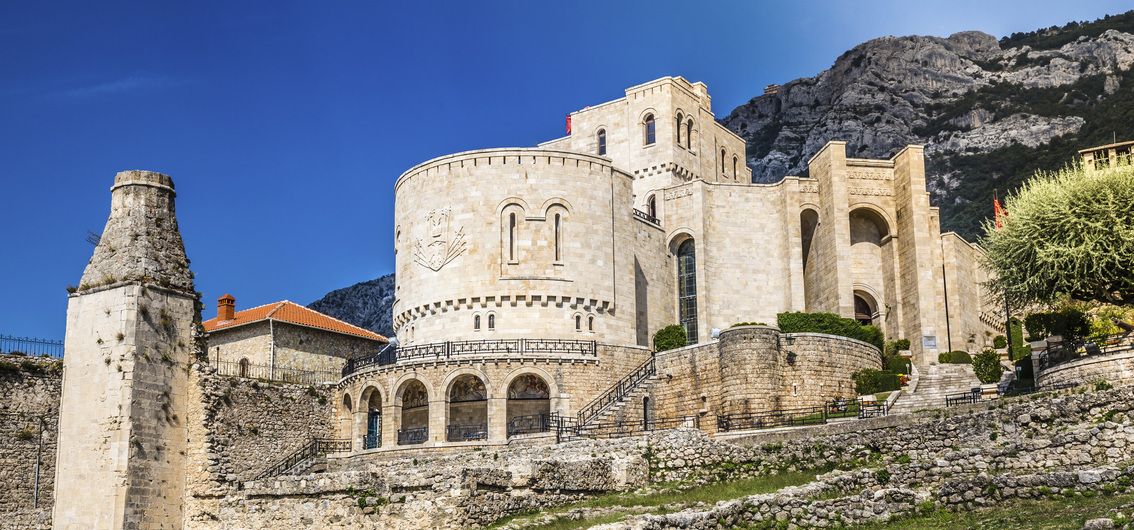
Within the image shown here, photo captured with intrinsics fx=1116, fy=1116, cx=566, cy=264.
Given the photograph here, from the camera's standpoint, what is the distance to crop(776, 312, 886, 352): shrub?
50.6m

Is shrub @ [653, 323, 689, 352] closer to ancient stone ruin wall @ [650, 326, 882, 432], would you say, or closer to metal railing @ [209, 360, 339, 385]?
ancient stone ruin wall @ [650, 326, 882, 432]

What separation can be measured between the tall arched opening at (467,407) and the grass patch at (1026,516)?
968 inches

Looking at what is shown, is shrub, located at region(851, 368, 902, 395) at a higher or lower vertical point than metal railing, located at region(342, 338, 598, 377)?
lower

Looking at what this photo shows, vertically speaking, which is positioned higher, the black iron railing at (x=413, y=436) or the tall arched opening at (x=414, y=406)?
the tall arched opening at (x=414, y=406)

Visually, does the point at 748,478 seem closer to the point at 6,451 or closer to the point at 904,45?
the point at 6,451

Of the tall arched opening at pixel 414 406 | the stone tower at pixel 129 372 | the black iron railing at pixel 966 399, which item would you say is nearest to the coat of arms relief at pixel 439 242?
the tall arched opening at pixel 414 406

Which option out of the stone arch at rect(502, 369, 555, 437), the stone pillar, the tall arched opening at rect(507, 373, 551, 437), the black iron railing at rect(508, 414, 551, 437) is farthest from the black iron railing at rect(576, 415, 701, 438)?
the stone pillar

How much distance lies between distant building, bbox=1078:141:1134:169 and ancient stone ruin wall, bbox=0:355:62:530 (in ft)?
117

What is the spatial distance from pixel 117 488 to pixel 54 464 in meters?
6.11

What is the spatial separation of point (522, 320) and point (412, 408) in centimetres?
617

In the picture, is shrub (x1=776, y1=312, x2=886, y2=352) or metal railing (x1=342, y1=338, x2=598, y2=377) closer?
metal railing (x1=342, y1=338, x2=598, y2=377)

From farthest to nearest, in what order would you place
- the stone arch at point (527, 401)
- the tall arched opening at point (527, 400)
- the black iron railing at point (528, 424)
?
the tall arched opening at point (527, 400)
the stone arch at point (527, 401)
the black iron railing at point (528, 424)

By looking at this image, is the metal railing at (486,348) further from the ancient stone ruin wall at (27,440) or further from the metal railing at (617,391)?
the ancient stone ruin wall at (27,440)

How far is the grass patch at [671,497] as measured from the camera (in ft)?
87.0
